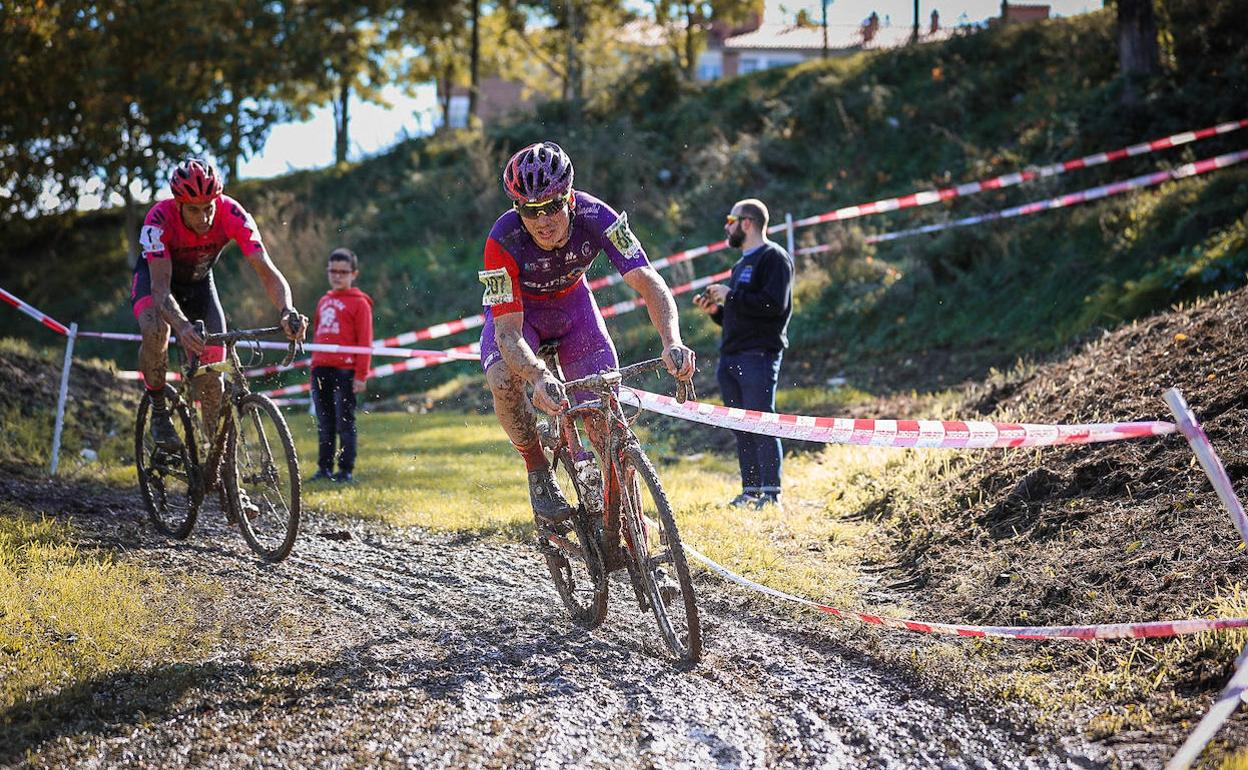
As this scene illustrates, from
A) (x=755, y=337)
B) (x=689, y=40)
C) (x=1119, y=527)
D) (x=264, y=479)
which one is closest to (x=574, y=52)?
(x=689, y=40)

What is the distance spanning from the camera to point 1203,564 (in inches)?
202

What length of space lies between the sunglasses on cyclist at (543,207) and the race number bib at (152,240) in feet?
9.72

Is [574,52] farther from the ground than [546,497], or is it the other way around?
[574,52]

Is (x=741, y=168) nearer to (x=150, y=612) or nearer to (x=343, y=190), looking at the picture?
(x=343, y=190)

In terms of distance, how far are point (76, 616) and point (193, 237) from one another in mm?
2877

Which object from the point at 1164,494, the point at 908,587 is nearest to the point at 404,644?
the point at 908,587

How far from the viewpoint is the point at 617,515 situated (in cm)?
538

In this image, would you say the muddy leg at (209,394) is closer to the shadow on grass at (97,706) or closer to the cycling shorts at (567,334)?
the cycling shorts at (567,334)

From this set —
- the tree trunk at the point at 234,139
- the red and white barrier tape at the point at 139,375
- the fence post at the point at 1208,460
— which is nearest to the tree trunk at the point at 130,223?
the tree trunk at the point at 234,139

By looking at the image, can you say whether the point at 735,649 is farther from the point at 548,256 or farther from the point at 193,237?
the point at 193,237

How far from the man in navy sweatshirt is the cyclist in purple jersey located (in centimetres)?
265

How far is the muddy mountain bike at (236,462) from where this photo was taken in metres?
6.85

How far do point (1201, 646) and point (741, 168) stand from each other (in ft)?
63.4

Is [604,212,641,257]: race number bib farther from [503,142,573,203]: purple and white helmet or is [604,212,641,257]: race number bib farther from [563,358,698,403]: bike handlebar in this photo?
[563,358,698,403]: bike handlebar
